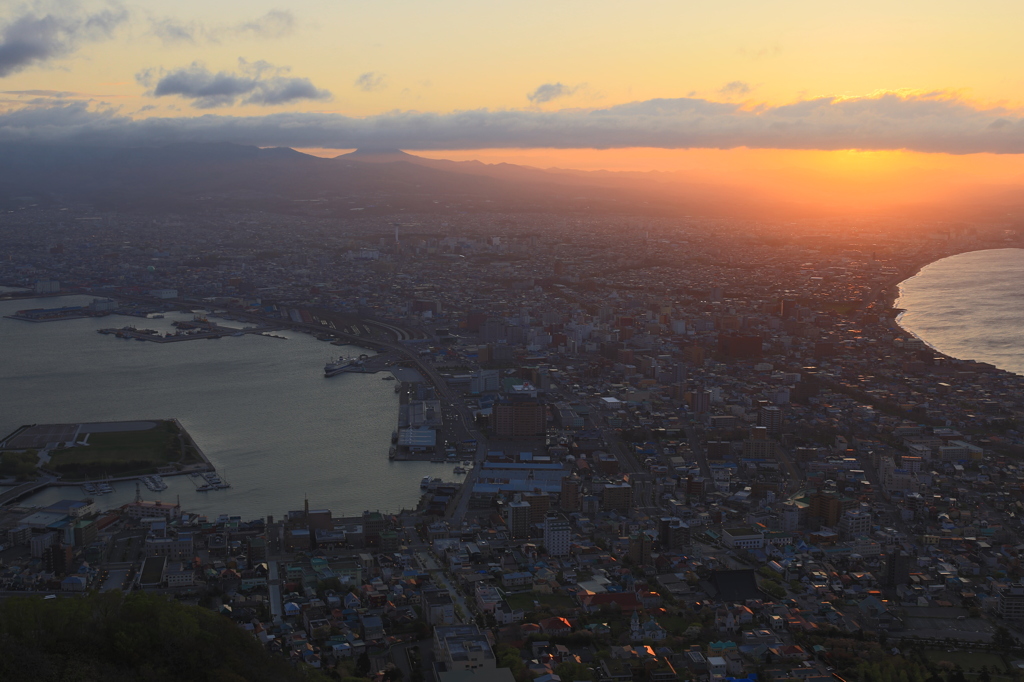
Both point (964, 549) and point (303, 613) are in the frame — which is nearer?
point (303, 613)

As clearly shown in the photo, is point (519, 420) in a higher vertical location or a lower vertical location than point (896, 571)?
lower

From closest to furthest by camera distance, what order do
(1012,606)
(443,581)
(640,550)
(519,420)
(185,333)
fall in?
(1012,606)
(443,581)
(640,550)
(519,420)
(185,333)

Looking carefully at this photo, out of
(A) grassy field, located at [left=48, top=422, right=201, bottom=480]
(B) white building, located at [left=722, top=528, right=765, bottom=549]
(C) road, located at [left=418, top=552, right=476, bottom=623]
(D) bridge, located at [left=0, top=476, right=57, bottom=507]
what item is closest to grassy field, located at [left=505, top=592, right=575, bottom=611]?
(C) road, located at [left=418, top=552, right=476, bottom=623]

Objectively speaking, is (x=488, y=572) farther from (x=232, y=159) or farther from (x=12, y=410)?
(x=232, y=159)

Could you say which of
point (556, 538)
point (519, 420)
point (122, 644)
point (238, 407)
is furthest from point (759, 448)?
point (122, 644)

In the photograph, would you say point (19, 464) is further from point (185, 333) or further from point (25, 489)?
point (185, 333)

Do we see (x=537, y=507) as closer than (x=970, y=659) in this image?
No

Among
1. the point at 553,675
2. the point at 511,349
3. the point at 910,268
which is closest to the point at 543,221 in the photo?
the point at 910,268

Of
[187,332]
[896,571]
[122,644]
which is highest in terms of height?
[122,644]
